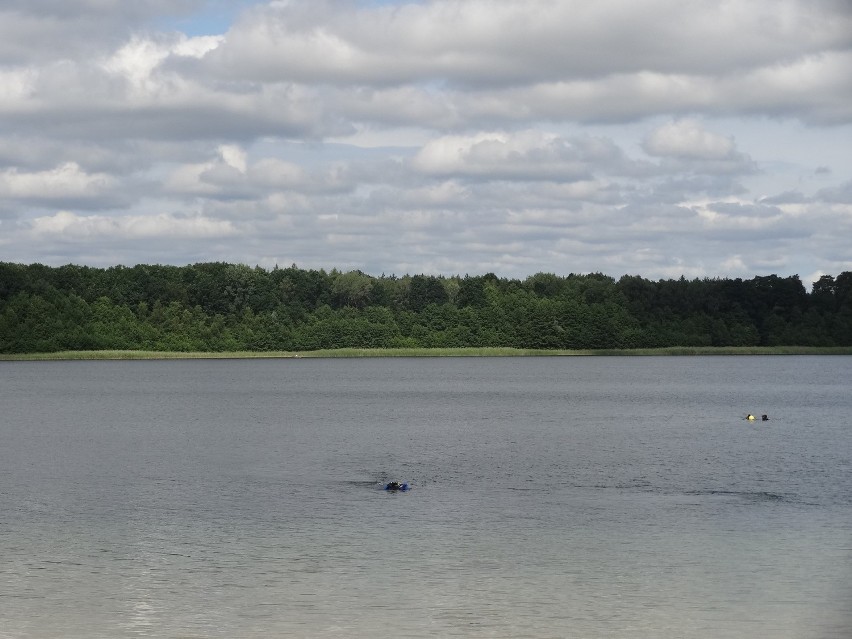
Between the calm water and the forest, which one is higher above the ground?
the forest

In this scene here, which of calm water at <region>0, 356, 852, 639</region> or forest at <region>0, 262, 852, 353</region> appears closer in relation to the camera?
calm water at <region>0, 356, 852, 639</region>

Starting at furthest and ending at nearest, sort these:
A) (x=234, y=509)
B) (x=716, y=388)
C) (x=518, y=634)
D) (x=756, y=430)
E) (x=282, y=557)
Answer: (x=716, y=388)
(x=756, y=430)
(x=234, y=509)
(x=282, y=557)
(x=518, y=634)

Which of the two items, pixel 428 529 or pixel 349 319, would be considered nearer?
pixel 428 529

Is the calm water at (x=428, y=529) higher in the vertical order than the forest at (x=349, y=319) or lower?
lower

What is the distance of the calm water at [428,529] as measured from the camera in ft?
67.9

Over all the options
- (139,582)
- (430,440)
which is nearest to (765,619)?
(139,582)

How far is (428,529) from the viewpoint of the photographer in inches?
1161

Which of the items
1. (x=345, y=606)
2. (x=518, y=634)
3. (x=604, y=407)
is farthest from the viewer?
(x=604, y=407)

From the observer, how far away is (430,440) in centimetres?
5634

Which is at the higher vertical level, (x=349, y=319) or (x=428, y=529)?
(x=349, y=319)

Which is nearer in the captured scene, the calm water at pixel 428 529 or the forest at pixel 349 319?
the calm water at pixel 428 529

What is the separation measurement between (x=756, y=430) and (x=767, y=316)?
142459mm

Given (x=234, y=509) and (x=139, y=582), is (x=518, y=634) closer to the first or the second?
(x=139, y=582)

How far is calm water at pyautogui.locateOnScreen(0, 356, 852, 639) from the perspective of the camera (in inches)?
815
